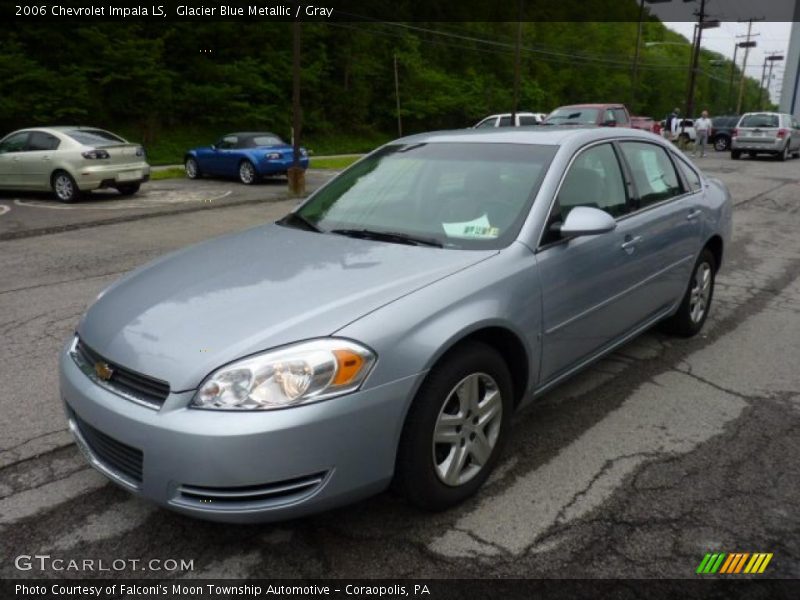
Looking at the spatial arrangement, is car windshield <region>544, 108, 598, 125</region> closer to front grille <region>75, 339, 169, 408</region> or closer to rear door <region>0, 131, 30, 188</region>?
rear door <region>0, 131, 30, 188</region>

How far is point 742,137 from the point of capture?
23906 millimetres

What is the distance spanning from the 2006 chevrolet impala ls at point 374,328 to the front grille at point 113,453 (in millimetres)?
13

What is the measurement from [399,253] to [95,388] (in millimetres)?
1368

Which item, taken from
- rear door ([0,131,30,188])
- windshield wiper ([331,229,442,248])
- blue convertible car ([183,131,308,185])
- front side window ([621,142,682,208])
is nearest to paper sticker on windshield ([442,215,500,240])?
windshield wiper ([331,229,442,248])

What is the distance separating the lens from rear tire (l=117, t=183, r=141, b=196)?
45.8 ft

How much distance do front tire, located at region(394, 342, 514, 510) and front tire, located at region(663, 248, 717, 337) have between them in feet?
7.83

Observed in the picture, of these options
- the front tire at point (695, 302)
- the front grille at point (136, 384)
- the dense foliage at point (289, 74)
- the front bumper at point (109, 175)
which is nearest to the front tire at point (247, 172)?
the front bumper at point (109, 175)

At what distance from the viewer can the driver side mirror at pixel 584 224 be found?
3.11m

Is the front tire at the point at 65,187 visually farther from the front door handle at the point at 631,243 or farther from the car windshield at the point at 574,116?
the car windshield at the point at 574,116

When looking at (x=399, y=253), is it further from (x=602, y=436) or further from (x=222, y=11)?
(x=222, y=11)

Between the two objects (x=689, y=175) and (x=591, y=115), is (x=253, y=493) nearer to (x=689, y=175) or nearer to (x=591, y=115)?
(x=689, y=175)

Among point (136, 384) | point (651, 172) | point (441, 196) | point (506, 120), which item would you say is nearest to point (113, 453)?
point (136, 384)

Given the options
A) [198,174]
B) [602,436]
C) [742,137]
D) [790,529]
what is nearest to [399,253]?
[602,436]

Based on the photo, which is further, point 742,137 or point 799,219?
point 742,137
